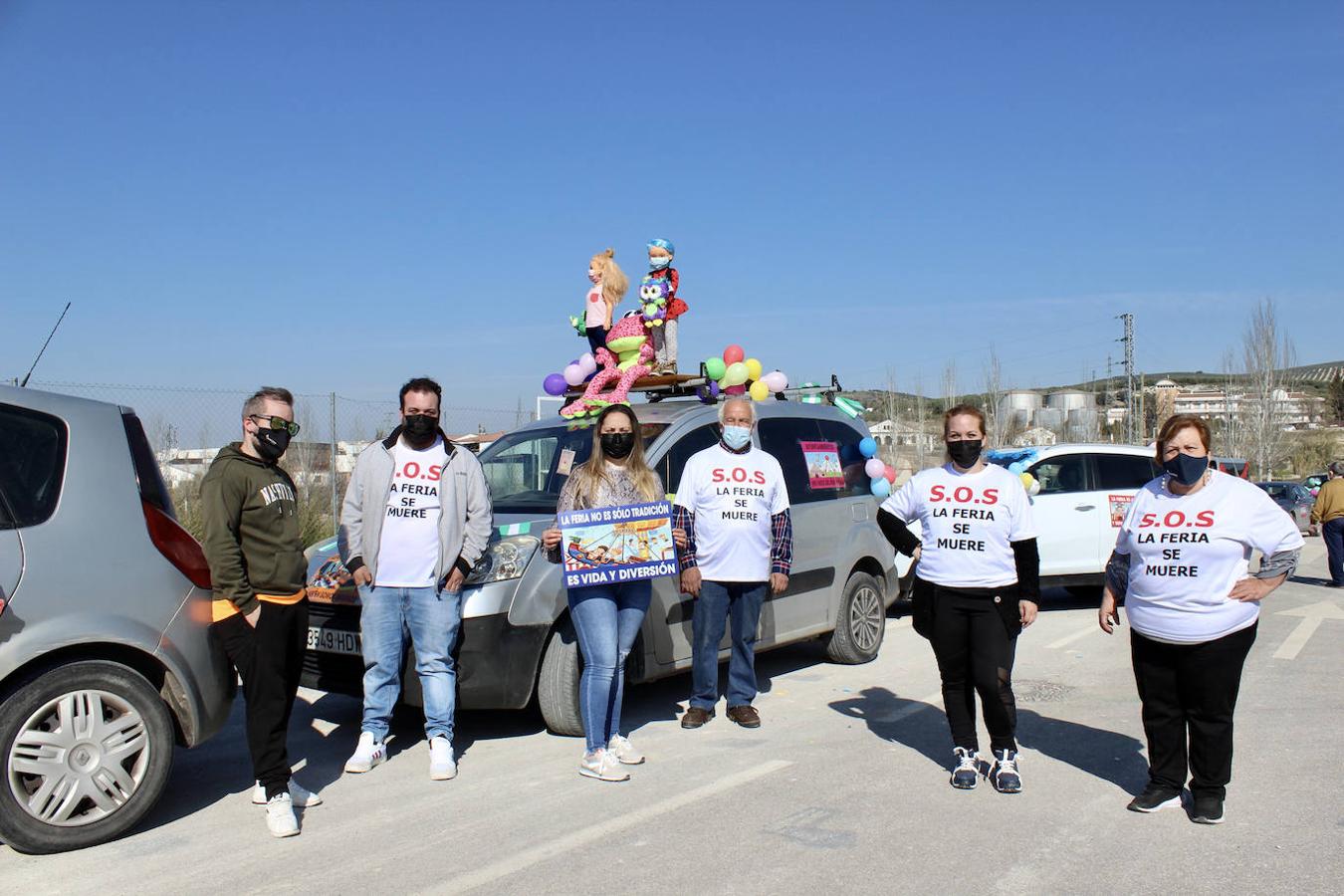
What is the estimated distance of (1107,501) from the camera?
1126 centimetres

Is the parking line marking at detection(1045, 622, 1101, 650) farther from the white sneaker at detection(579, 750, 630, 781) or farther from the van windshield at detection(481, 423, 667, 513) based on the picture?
the white sneaker at detection(579, 750, 630, 781)

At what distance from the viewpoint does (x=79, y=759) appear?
4.21 meters

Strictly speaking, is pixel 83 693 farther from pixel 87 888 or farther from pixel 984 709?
pixel 984 709

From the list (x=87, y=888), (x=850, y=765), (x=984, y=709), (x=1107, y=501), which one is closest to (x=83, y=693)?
(x=87, y=888)

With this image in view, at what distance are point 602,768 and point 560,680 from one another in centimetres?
71

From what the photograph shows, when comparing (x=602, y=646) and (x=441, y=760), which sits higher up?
(x=602, y=646)

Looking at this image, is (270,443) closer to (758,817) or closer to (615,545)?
(615,545)

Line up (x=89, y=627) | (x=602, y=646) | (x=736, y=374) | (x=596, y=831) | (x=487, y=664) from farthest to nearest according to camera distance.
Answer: (x=736, y=374), (x=487, y=664), (x=602, y=646), (x=596, y=831), (x=89, y=627)

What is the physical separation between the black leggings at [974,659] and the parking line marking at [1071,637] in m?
4.30

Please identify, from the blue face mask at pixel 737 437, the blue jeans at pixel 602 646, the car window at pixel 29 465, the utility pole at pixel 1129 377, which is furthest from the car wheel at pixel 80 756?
the utility pole at pixel 1129 377

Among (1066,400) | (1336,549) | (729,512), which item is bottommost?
(1336,549)

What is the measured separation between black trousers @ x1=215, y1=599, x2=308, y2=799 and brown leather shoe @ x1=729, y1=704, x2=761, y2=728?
268 centimetres

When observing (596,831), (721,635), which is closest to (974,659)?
(721,635)

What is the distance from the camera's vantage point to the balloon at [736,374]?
7496mm
